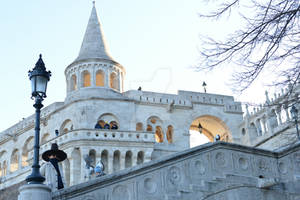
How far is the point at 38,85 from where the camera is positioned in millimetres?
8484

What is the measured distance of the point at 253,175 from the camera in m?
10.6

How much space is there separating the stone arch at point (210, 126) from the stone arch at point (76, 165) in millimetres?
8642

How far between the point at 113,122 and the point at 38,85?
1714 cm

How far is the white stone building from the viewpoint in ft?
74.9

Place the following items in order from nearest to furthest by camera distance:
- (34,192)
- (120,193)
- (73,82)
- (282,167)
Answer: (34,192)
(120,193)
(282,167)
(73,82)

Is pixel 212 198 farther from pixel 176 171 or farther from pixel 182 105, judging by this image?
pixel 182 105

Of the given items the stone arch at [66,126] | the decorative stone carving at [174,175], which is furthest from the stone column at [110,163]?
the decorative stone carving at [174,175]

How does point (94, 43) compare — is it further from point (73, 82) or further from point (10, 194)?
point (10, 194)

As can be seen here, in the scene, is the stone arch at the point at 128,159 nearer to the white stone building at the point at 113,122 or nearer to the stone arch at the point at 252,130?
the white stone building at the point at 113,122

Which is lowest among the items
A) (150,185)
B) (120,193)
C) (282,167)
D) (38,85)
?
(120,193)

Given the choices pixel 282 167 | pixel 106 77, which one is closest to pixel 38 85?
pixel 282 167

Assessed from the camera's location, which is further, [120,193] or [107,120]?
[107,120]

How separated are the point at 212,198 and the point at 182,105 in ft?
60.1

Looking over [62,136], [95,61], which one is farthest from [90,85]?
[62,136]
